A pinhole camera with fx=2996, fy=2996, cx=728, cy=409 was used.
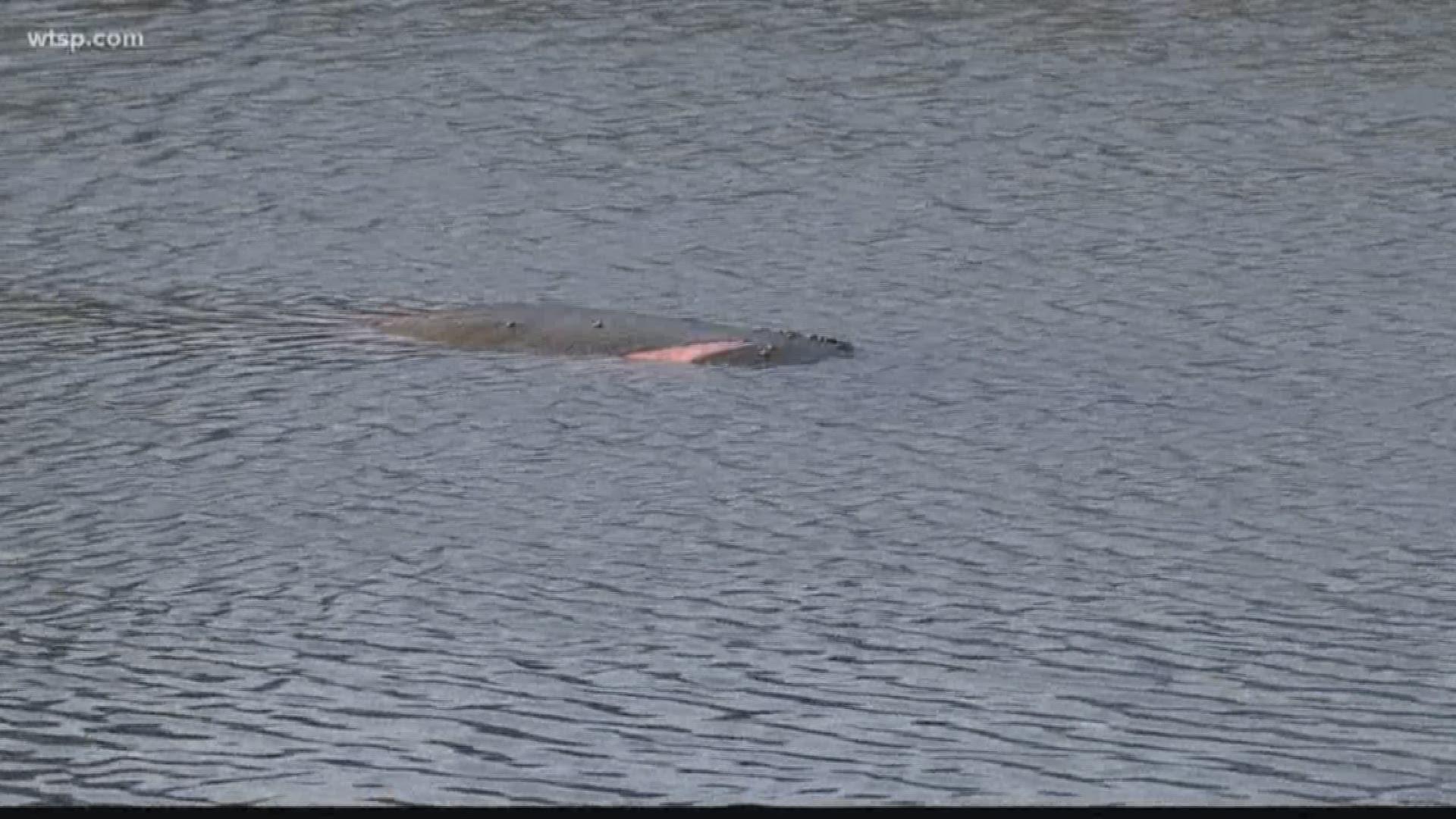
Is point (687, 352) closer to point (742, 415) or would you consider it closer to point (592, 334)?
point (592, 334)

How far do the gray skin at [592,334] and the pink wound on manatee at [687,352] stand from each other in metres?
0.02

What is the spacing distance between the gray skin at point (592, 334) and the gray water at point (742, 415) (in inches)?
7.3

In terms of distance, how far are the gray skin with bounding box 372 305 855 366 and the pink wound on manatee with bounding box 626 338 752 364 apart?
0.7 inches

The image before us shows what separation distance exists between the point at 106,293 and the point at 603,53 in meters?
5.22

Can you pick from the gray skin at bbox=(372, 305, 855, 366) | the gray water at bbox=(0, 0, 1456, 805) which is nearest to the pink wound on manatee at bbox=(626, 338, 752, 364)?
the gray skin at bbox=(372, 305, 855, 366)

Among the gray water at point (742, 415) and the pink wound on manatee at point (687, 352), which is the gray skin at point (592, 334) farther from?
the gray water at point (742, 415)

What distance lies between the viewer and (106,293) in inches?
504

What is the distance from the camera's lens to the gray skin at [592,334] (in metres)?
11.6

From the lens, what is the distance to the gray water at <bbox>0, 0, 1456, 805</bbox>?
24.7 feet

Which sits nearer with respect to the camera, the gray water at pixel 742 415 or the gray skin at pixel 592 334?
the gray water at pixel 742 415

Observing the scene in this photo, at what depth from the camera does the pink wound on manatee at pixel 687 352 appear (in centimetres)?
1162

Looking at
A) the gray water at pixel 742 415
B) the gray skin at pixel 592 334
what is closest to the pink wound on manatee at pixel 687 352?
the gray skin at pixel 592 334

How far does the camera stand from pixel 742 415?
10875mm

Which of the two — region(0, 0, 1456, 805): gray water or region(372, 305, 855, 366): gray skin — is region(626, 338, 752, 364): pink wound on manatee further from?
region(0, 0, 1456, 805): gray water
